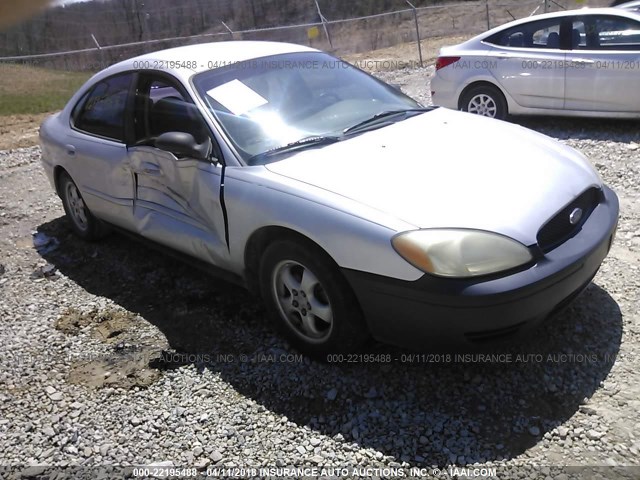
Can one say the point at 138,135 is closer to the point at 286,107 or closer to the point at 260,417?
the point at 286,107

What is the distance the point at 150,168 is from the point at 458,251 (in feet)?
7.44

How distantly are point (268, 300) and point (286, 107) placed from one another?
3.90ft

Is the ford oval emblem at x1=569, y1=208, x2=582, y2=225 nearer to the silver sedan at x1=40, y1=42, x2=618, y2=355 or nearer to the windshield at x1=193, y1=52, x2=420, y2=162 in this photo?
the silver sedan at x1=40, y1=42, x2=618, y2=355

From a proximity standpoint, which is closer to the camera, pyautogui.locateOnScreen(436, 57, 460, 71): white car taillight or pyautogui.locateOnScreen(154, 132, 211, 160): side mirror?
pyautogui.locateOnScreen(154, 132, 211, 160): side mirror

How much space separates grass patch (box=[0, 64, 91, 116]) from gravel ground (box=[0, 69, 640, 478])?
11198 mm

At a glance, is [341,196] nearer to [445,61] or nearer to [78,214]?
[78,214]

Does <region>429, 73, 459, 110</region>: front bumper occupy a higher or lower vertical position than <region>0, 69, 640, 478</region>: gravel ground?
higher

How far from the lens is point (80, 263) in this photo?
5035mm

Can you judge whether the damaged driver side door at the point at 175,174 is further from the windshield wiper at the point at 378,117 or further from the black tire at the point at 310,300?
the windshield wiper at the point at 378,117

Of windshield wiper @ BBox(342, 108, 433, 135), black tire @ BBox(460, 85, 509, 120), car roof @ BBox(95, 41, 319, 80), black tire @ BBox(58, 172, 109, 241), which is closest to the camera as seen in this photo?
windshield wiper @ BBox(342, 108, 433, 135)

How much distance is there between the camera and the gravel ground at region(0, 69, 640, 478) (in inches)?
107

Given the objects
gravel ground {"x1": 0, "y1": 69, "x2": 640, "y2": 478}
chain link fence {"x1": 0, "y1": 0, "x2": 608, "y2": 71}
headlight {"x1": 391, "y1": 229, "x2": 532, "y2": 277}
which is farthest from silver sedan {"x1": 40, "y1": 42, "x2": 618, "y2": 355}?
chain link fence {"x1": 0, "y1": 0, "x2": 608, "y2": 71}

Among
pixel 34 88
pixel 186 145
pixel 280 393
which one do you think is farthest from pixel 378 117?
pixel 34 88

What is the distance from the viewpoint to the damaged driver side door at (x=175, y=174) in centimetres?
357
